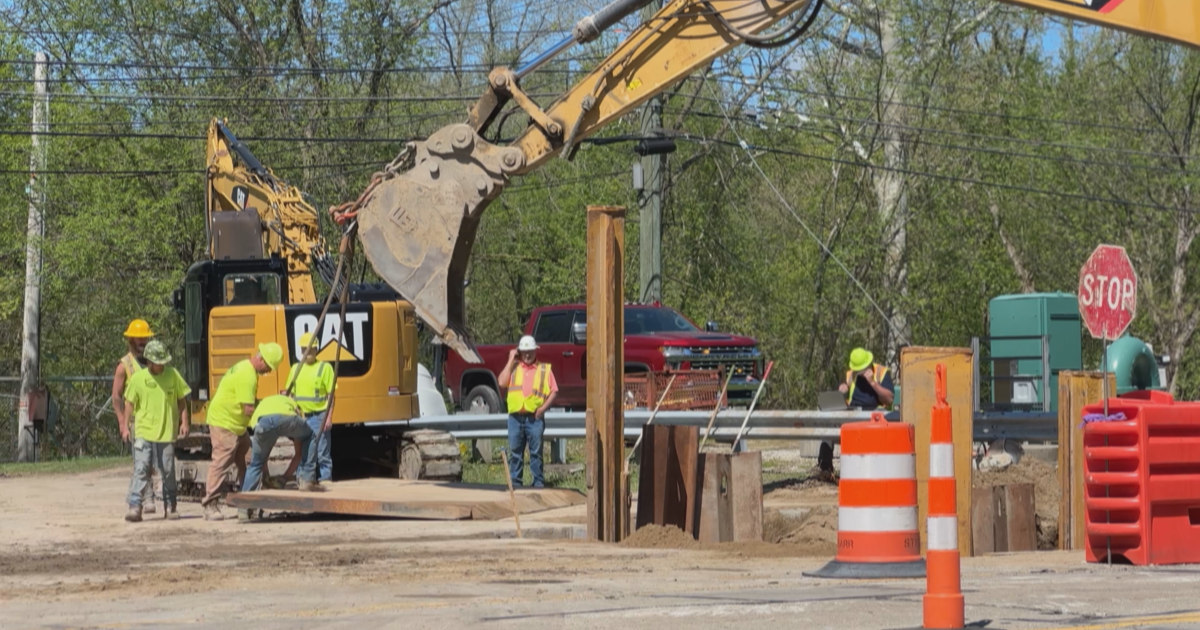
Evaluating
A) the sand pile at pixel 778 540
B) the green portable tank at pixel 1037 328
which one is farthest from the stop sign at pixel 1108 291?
the sand pile at pixel 778 540

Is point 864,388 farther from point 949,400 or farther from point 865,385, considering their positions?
point 949,400

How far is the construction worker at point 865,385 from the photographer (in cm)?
1981

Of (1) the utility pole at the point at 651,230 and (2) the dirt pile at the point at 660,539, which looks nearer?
(2) the dirt pile at the point at 660,539

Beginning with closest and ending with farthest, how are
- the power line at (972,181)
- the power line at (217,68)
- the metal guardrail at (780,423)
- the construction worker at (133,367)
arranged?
1. the construction worker at (133,367)
2. the metal guardrail at (780,423)
3. the power line at (217,68)
4. the power line at (972,181)

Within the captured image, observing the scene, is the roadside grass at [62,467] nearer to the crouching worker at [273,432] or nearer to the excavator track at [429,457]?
the excavator track at [429,457]

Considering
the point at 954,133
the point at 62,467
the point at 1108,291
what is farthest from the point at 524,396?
the point at 954,133

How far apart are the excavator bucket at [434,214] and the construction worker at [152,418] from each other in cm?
304

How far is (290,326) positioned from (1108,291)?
11.5 m

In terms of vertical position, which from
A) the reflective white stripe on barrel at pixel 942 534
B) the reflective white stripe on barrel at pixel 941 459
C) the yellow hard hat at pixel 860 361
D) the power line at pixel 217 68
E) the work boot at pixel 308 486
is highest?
the power line at pixel 217 68

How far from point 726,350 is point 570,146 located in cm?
1169

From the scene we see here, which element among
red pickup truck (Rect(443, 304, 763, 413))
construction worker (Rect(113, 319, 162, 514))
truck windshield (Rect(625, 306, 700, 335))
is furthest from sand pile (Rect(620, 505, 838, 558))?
truck windshield (Rect(625, 306, 700, 335))

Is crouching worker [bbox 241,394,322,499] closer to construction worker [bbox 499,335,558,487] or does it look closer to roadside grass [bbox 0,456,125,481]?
construction worker [bbox 499,335,558,487]

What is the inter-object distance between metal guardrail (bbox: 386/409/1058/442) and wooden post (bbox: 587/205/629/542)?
5.60 meters

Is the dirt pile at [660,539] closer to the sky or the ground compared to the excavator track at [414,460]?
closer to the ground
